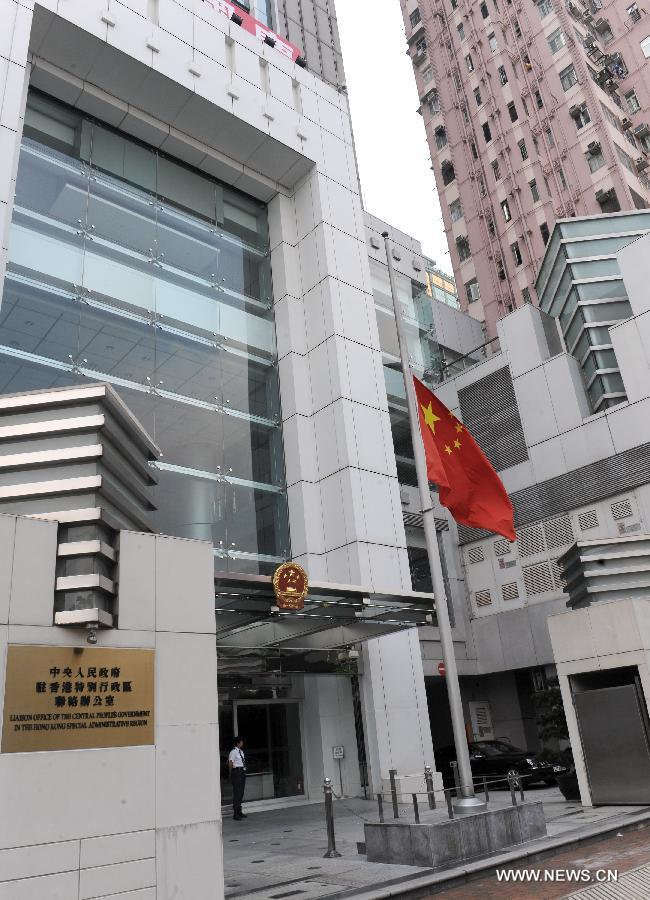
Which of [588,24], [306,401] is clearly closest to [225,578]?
[306,401]

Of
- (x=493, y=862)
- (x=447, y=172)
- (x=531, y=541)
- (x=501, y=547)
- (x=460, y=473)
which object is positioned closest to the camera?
(x=493, y=862)

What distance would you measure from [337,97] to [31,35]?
37.7ft

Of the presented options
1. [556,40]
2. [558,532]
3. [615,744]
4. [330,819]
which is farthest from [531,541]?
[556,40]

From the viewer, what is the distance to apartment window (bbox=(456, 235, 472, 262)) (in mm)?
48969

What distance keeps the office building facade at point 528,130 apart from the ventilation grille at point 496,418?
10.9 meters

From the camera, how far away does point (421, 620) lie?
1708 cm

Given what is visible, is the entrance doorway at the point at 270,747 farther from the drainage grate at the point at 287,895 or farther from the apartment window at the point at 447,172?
the apartment window at the point at 447,172

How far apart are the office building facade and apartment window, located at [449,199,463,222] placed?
0.09 m

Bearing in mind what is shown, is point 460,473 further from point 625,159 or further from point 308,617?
point 625,159

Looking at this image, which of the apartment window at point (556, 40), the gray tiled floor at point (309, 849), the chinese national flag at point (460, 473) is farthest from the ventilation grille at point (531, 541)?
the apartment window at point (556, 40)

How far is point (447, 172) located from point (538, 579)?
35086 mm

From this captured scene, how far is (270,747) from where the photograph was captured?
1934cm

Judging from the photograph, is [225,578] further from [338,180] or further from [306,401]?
[338,180]

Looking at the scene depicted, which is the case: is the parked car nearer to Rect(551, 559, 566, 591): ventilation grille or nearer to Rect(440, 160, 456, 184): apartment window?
Rect(551, 559, 566, 591): ventilation grille
